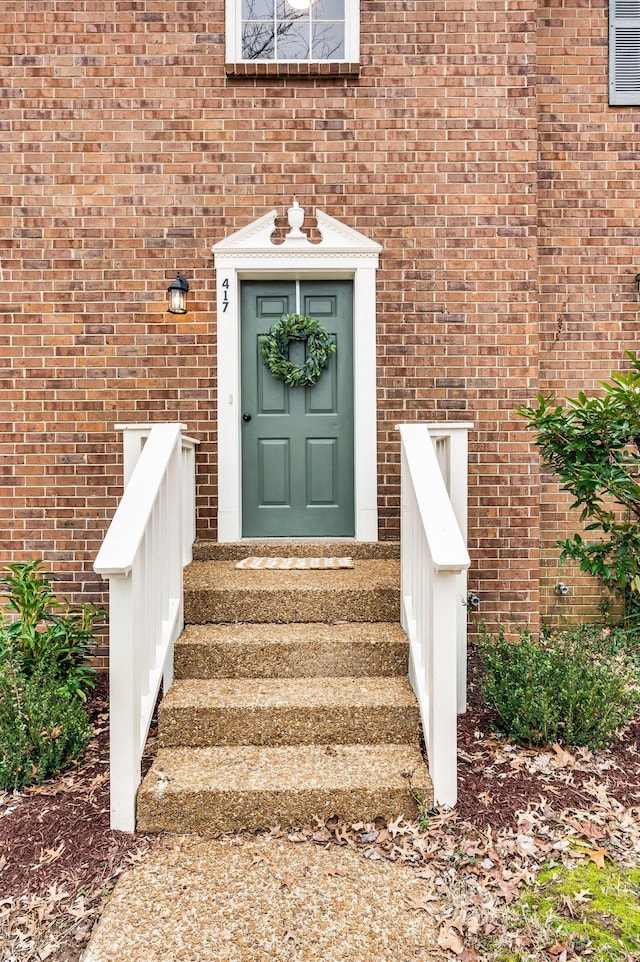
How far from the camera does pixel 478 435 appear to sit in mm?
4285

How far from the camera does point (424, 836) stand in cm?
233

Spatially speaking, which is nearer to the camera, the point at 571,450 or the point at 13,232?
the point at 571,450

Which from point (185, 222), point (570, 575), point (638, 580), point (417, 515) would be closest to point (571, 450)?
point (638, 580)

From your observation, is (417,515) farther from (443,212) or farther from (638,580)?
(443,212)

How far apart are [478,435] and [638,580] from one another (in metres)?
1.46

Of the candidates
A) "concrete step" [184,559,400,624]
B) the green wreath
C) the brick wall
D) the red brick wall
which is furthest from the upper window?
"concrete step" [184,559,400,624]

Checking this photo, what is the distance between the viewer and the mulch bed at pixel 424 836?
201 centimetres

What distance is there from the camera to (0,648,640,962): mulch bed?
6.58 feet

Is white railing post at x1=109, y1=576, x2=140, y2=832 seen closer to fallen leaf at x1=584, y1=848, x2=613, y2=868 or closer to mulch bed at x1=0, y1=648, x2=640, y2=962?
mulch bed at x1=0, y1=648, x2=640, y2=962

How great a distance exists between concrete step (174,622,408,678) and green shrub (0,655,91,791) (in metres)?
0.57

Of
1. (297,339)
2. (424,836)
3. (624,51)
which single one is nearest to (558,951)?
(424,836)

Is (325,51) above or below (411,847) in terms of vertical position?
above

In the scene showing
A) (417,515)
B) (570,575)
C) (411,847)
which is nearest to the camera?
(411,847)

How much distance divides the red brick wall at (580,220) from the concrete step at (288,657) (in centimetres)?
218
